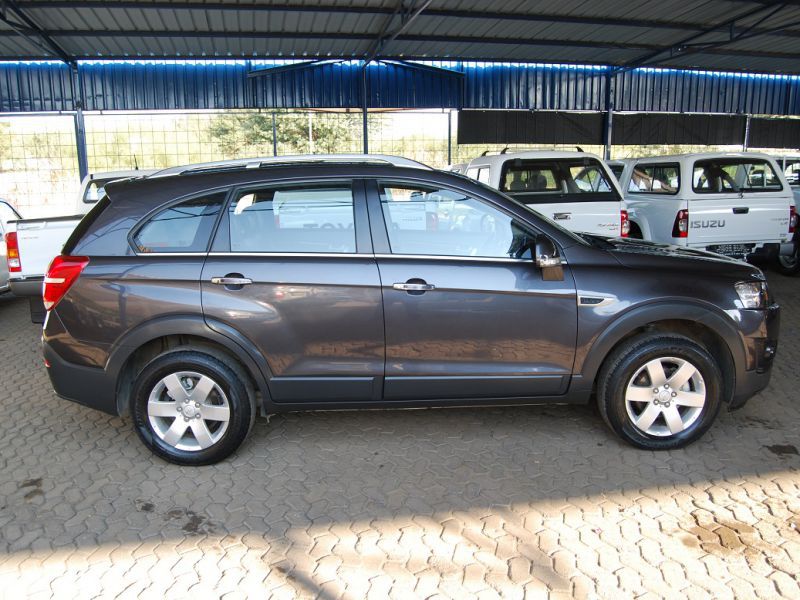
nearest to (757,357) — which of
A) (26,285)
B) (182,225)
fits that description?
(182,225)

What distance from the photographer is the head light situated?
13.2 feet

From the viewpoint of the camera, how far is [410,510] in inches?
134

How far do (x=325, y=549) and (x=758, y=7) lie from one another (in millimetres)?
13676

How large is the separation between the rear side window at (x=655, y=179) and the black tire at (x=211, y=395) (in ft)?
23.1

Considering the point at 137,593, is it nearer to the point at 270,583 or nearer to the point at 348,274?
the point at 270,583

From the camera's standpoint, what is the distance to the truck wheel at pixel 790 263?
1075cm

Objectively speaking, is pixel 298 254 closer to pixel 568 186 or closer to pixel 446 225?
pixel 446 225

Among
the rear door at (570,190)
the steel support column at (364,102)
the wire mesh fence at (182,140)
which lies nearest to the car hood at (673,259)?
the rear door at (570,190)

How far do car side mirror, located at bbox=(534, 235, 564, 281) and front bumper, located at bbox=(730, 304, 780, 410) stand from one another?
1.30 metres

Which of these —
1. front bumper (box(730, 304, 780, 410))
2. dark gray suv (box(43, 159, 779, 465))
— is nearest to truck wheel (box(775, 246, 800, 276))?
front bumper (box(730, 304, 780, 410))

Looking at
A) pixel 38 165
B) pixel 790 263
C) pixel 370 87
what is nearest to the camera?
pixel 790 263

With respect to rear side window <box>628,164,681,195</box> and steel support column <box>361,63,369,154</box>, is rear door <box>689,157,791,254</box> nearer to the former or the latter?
rear side window <box>628,164,681,195</box>

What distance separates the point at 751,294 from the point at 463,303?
188 centimetres

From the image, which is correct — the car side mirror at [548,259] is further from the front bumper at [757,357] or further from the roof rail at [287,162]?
the front bumper at [757,357]
